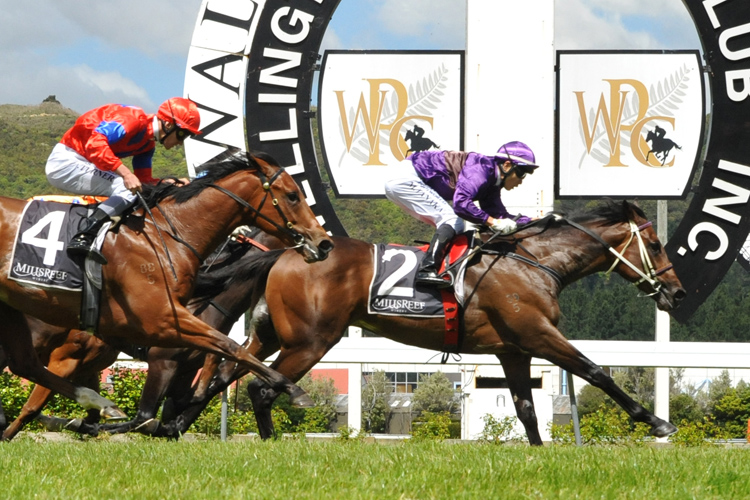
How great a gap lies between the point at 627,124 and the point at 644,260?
117 inches

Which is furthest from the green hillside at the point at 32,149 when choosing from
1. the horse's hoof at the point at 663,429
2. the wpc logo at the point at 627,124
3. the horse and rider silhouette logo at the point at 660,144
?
the horse's hoof at the point at 663,429

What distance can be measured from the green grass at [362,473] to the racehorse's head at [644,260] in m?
1.89

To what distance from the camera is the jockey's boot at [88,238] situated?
5.15m

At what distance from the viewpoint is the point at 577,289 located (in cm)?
5253

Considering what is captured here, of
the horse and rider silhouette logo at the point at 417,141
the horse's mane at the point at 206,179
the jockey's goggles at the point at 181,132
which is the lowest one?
the horse's mane at the point at 206,179

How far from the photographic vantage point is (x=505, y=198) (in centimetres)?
885

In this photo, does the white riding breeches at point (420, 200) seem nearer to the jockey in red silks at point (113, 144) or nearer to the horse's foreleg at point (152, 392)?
the jockey in red silks at point (113, 144)

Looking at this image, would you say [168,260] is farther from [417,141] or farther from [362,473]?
[417,141]

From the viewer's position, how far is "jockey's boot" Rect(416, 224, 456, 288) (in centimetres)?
618

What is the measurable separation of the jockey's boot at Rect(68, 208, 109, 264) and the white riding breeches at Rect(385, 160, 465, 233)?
7.04 feet

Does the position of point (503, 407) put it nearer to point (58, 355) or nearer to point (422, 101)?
point (422, 101)

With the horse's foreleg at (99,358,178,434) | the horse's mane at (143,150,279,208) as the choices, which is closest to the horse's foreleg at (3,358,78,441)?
the horse's foreleg at (99,358,178,434)

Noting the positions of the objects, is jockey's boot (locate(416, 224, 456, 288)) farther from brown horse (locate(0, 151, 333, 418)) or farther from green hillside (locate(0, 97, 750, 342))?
green hillside (locate(0, 97, 750, 342))

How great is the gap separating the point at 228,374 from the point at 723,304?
44057mm
